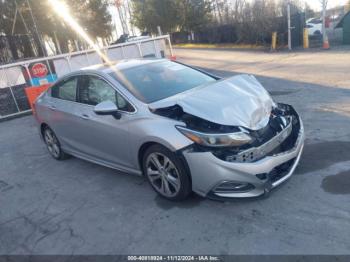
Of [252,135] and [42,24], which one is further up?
[42,24]

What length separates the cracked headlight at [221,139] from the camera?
3463mm

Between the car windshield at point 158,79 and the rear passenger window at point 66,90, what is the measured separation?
89 centimetres

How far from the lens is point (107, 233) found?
3684 millimetres

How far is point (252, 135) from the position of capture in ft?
11.8

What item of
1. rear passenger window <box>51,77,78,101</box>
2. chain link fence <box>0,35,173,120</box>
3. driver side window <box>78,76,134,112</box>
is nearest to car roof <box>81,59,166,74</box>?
driver side window <box>78,76,134,112</box>

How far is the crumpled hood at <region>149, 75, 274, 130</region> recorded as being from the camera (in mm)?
3658

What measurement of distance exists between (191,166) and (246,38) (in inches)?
827

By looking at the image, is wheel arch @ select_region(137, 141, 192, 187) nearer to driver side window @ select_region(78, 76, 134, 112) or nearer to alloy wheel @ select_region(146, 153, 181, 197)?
alloy wheel @ select_region(146, 153, 181, 197)

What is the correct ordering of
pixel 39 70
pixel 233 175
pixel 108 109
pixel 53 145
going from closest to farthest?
pixel 233 175 < pixel 108 109 < pixel 53 145 < pixel 39 70

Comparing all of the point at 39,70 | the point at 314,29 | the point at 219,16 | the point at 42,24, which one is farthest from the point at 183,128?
the point at 219,16

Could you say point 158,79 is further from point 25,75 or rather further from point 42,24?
point 42,24

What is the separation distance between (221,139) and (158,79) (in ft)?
5.15

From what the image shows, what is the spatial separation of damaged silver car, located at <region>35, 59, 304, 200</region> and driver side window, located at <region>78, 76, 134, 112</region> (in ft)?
0.04

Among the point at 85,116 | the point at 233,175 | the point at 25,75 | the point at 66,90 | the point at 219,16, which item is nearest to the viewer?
the point at 233,175
